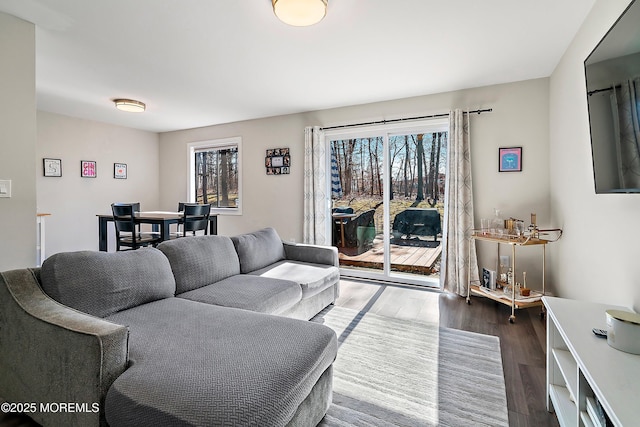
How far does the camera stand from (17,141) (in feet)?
7.20

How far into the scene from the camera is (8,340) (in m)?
1.47

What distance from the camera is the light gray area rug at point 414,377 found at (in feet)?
5.26

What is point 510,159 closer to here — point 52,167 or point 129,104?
point 129,104

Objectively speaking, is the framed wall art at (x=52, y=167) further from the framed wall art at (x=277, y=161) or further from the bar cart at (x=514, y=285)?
the bar cart at (x=514, y=285)

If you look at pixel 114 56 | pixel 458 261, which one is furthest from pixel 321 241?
pixel 114 56

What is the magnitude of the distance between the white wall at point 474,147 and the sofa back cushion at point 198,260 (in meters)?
2.18

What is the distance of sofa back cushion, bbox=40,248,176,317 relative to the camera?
1610 millimetres

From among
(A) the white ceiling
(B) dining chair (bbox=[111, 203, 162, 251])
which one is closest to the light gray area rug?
(A) the white ceiling

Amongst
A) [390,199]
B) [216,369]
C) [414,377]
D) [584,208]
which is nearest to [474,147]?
[390,199]

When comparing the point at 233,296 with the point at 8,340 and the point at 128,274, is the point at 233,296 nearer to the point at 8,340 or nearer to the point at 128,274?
the point at 128,274

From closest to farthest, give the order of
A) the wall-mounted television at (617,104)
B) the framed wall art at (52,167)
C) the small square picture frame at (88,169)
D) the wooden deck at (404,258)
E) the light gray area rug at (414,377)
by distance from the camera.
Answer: the wall-mounted television at (617,104) < the light gray area rug at (414,377) < the wooden deck at (404,258) < the framed wall art at (52,167) < the small square picture frame at (88,169)

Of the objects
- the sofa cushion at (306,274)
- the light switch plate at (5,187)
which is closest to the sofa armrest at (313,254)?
the sofa cushion at (306,274)

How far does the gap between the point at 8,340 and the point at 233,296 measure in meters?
1.14

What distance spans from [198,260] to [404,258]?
9.29 feet
